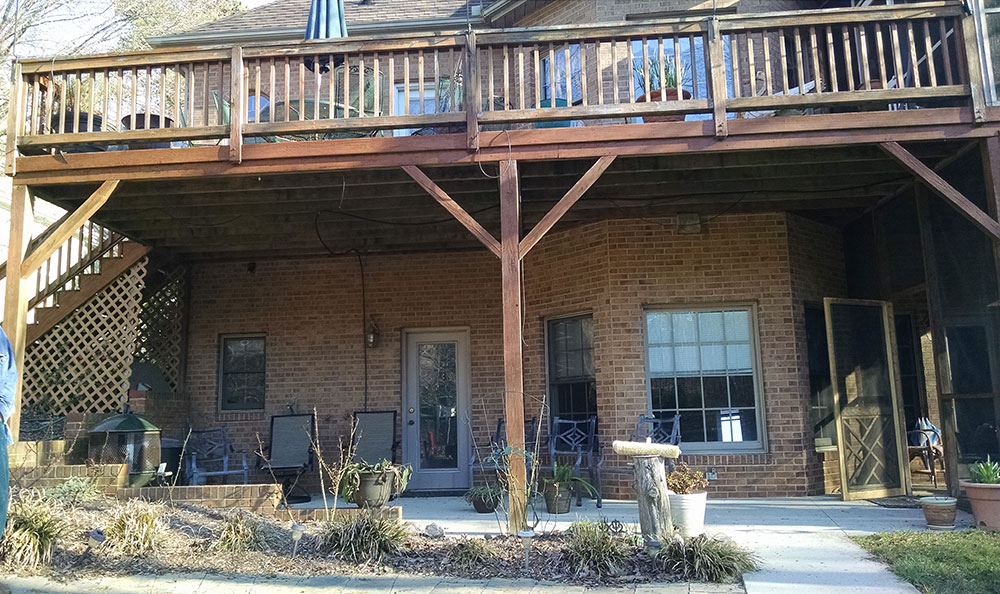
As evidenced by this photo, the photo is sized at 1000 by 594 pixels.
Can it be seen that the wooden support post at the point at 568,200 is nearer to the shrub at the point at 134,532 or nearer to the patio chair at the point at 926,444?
the shrub at the point at 134,532

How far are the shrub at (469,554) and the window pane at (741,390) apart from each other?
4.14 m

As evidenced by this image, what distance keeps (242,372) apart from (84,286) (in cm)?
215

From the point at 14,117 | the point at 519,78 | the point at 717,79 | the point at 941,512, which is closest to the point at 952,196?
the point at 717,79

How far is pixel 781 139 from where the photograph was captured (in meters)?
6.34

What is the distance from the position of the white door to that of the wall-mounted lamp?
0.39 m

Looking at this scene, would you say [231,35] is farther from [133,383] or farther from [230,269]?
[133,383]

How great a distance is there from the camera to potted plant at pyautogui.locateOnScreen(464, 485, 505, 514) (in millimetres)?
7062

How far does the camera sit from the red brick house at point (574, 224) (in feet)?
21.1

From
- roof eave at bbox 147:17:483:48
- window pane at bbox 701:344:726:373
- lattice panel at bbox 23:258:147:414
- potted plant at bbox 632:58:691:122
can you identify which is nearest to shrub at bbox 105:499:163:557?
lattice panel at bbox 23:258:147:414

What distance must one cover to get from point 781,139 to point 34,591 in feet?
20.0

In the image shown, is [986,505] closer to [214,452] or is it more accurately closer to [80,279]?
[214,452]

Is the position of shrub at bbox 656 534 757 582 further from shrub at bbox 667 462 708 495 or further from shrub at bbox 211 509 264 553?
shrub at bbox 211 509 264 553

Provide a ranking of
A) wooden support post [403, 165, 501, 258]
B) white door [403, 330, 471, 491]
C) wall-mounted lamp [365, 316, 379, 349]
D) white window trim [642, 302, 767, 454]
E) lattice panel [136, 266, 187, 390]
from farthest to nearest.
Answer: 1. wall-mounted lamp [365, 316, 379, 349]
2. white door [403, 330, 471, 491]
3. lattice panel [136, 266, 187, 390]
4. white window trim [642, 302, 767, 454]
5. wooden support post [403, 165, 501, 258]

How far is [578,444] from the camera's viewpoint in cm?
864
